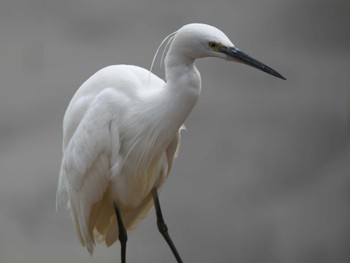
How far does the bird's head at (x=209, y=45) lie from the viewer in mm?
2266

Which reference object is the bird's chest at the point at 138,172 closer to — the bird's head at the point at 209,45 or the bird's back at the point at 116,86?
the bird's back at the point at 116,86

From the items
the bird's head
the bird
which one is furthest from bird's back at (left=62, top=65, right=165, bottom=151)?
the bird's head

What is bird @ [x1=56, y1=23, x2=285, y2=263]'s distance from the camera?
246 centimetres

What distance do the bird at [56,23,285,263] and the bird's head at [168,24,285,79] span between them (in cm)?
6

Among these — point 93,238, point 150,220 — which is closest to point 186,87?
point 93,238

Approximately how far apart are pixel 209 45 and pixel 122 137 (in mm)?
478

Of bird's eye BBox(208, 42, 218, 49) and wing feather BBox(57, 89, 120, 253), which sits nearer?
bird's eye BBox(208, 42, 218, 49)

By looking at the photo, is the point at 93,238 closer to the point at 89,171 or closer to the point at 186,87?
the point at 89,171

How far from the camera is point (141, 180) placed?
2.70 meters

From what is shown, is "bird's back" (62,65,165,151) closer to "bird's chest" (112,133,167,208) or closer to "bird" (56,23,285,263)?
"bird" (56,23,285,263)

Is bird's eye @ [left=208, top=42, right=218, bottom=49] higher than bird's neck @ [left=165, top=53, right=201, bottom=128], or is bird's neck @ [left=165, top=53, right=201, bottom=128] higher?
bird's eye @ [left=208, top=42, right=218, bottom=49]

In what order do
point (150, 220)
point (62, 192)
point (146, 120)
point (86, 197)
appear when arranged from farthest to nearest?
point (150, 220)
point (62, 192)
point (86, 197)
point (146, 120)

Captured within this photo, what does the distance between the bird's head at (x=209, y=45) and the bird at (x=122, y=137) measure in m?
0.06

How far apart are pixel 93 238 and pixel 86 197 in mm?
187
